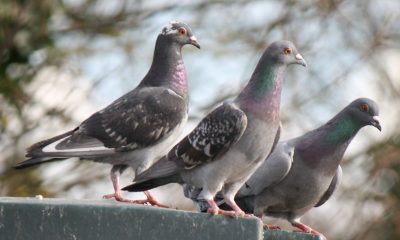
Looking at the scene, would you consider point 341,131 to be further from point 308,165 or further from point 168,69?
point 168,69

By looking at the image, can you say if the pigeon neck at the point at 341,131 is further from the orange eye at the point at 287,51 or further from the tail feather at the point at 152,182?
the tail feather at the point at 152,182

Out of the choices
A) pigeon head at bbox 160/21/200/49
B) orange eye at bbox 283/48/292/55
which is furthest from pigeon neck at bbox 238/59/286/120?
pigeon head at bbox 160/21/200/49

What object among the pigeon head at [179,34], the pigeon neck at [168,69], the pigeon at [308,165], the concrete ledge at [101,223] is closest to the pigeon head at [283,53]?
the pigeon at [308,165]

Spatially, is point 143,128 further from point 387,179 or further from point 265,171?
point 387,179

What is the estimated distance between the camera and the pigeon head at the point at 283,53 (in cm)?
777

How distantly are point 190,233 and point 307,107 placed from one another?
7765mm

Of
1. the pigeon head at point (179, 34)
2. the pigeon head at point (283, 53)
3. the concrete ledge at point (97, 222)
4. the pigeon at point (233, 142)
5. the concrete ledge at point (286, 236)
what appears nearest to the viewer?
the concrete ledge at point (97, 222)

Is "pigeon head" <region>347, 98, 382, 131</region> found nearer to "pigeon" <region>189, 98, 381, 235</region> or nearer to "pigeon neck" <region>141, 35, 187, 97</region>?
"pigeon" <region>189, 98, 381, 235</region>

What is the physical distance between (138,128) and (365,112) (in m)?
1.67

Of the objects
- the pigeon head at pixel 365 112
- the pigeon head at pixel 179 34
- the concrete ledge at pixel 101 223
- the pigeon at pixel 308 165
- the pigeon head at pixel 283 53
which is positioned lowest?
the pigeon at pixel 308 165

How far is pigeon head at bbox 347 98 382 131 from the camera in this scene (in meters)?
8.62

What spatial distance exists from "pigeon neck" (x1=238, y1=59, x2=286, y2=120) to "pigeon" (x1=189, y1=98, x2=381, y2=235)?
101cm

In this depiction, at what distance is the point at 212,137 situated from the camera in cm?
751

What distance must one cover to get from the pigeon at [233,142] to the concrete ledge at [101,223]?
3.70ft
